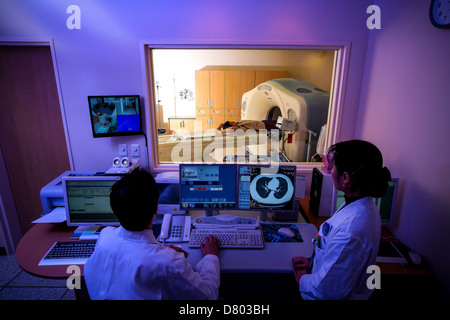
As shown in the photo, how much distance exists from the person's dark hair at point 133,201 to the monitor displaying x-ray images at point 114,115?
1.38 m

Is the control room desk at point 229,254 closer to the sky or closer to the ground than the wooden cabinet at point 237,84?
closer to the ground

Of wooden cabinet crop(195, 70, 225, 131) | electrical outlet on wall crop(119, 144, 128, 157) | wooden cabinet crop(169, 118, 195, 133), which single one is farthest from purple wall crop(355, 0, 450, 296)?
wooden cabinet crop(169, 118, 195, 133)

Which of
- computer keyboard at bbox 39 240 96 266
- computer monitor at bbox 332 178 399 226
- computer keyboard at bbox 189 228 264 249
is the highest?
computer monitor at bbox 332 178 399 226

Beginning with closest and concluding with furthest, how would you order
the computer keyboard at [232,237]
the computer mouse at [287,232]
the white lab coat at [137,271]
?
the white lab coat at [137,271] → the computer keyboard at [232,237] → the computer mouse at [287,232]

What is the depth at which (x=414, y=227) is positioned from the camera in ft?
5.07

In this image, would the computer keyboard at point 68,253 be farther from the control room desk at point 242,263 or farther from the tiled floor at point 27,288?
the tiled floor at point 27,288

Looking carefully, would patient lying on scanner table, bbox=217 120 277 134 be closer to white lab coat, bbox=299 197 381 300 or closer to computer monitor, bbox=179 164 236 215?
computer monitor, bbox=179 164 236 215

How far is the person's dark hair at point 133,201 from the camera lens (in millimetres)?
935

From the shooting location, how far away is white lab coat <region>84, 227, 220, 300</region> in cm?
91

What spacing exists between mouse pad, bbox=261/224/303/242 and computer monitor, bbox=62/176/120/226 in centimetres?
98

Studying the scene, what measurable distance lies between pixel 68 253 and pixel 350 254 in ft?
4.80

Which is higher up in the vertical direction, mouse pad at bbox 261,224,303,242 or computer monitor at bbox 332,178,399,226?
computer monitor at bbox 332,178,399,226

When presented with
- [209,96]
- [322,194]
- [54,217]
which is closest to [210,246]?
[322,194]

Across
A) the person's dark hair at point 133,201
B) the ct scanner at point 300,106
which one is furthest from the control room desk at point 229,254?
the ct scanner at point 300,106
